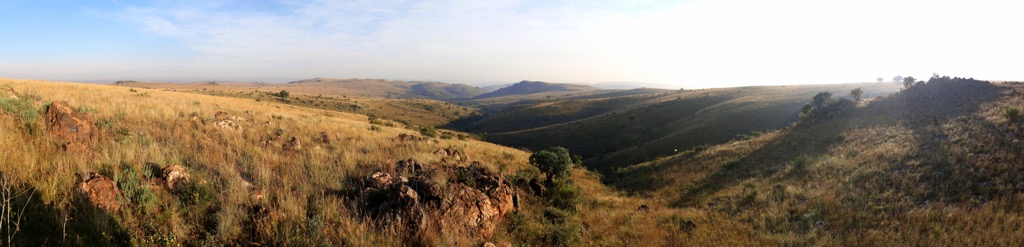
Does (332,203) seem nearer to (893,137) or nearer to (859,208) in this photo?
(859,208)

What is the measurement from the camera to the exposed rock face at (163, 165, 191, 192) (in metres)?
5.75

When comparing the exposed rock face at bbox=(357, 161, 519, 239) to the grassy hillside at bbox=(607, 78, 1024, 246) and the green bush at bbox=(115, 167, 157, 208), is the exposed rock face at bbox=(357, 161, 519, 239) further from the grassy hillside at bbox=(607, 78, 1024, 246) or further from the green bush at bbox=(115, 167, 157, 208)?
the grassy hillside at bbox=(607, 78, 1024, 246)

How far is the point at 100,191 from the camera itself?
15.8 feet

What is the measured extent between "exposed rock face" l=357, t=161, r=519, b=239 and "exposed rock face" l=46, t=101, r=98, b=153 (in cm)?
480

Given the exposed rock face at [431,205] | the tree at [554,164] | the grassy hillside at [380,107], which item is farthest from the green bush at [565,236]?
the grassy hillside at [380,107]

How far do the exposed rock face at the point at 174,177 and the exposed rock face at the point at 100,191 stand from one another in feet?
2.28

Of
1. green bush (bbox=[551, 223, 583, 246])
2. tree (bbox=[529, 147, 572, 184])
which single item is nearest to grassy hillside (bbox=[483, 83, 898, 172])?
tree (bbox=[529, 147, 572, 184])

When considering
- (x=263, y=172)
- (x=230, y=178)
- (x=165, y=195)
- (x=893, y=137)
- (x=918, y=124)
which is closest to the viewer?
(x=165, y=195)

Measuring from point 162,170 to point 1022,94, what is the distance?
40926 millimetres

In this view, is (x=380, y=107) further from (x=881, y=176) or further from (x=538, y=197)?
(x=881, y=176)

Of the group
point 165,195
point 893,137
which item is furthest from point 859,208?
point 165,195

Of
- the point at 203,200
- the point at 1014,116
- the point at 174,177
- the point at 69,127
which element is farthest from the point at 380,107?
the point at 1014,116

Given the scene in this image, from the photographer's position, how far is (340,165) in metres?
9.02

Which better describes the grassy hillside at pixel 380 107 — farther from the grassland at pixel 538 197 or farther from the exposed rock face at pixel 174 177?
the exposed rock face at pixel 174 177
